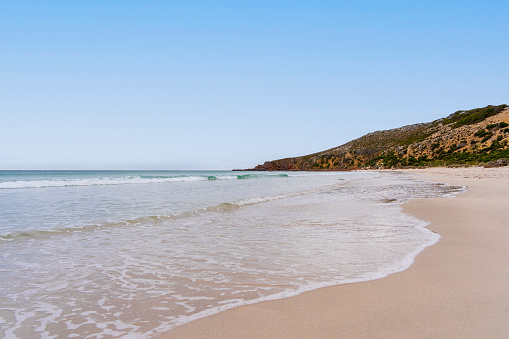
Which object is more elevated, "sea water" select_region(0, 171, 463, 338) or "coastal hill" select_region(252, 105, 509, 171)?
"coastal hill" select_region(252, 105, 509, 171)

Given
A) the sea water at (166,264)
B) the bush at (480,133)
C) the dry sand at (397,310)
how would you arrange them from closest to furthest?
1. the dry sand at (397,310)
2. the sea water at (166,264)
3. the bush at (480,133)

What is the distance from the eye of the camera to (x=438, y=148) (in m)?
73.2

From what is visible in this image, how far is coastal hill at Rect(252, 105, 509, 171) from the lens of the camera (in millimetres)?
57719

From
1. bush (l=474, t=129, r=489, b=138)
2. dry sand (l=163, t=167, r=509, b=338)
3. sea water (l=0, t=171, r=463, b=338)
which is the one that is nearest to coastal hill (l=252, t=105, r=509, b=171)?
bush (l=474, t=129, r=489, b=138)

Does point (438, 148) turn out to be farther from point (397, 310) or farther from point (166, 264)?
point (397, 310)

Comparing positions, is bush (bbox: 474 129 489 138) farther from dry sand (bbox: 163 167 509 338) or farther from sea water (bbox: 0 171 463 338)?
dry sand (bbox: 163 167 509 338)

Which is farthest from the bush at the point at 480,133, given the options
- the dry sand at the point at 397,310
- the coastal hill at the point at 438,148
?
the dry sand at the point at 397,310

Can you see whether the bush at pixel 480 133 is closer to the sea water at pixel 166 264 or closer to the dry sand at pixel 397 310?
the sea water at pixel 166 264

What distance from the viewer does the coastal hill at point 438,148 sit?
57.7 meters

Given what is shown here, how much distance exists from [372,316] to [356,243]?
3285 millimetres

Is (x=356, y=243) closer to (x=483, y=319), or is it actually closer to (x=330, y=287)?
(x=330, y=287)

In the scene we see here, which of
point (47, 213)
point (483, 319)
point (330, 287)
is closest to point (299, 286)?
point (330, 287)

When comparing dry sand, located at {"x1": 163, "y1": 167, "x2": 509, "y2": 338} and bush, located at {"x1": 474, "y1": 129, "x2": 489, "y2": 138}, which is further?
bush, located at {"x1": 474, "y1": 129, "x2": 489, "y2": 138}

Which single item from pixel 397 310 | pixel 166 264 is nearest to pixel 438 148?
pixel 166 264
